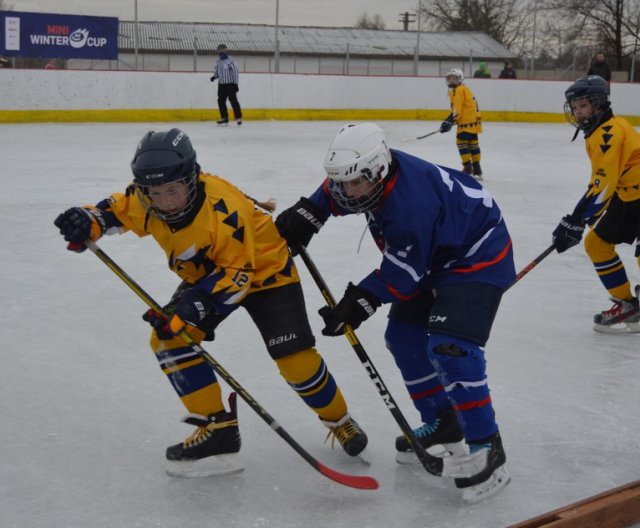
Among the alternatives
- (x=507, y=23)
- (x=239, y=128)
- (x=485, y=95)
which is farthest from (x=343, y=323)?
(x=507, y=23)

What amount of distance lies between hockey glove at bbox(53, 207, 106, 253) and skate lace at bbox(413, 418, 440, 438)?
104 centimetres

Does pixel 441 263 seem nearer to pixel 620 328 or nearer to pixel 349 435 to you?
pixel 349 435

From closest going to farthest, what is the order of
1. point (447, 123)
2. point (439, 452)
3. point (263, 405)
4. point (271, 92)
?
point (439, 452) < point (263, 405) < point (447, 123) < point (271, 92)

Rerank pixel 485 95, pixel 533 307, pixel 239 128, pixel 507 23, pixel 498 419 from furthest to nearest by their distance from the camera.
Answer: pixel 507 23, pixel 485 95, pixel 239 128, pixel 533 307, pixel 498 419

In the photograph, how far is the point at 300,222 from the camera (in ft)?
7.71

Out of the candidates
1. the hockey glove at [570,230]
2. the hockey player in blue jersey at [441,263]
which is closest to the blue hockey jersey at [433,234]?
the hockey player in blue jersey at [441,263]

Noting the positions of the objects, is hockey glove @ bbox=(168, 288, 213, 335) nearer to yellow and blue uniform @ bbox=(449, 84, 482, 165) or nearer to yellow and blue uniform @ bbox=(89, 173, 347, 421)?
yellow and blue uniform @ bbox=(89, 173, 347, 421)

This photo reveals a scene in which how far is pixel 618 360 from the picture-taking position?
10.5ft

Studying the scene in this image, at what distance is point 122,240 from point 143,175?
2.90m

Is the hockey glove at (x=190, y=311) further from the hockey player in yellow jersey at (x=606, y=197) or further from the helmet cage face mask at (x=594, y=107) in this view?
the helmet cage face mask at (x=594, y=107)

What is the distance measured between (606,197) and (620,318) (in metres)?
0.59

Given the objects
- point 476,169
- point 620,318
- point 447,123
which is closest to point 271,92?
A: point 447,123

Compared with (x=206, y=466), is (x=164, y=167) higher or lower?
higher

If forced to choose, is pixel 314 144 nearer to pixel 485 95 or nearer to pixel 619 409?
pixel 485 95
